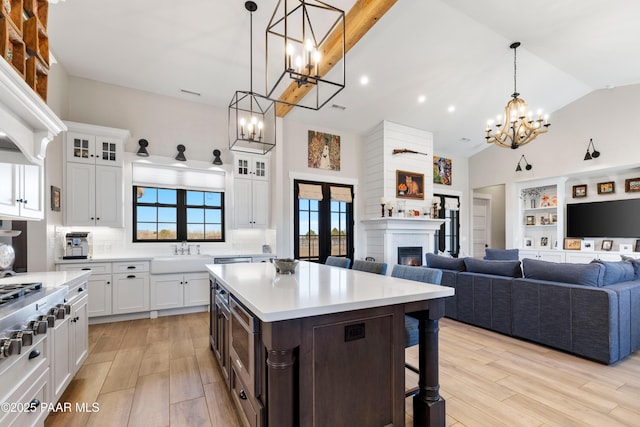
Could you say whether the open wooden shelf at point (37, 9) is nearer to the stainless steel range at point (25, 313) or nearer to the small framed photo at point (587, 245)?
the stainless steel range at point (25, 313)

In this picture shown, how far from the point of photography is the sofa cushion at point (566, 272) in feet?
9.93

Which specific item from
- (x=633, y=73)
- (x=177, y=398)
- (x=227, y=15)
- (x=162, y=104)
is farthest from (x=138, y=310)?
(x=633, y=73)

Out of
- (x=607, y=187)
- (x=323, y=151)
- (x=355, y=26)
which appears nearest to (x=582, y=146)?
(x=607, y=187)

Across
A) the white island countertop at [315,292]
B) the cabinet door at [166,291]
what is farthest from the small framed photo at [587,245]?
A: the cabinet door at [166,291]

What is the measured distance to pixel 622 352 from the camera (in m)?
2.97

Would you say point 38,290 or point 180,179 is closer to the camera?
point 38,290

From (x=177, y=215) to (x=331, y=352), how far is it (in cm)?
447

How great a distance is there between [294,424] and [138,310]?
3864 millimetres

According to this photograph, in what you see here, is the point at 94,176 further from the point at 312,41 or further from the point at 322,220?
the point at 322,220

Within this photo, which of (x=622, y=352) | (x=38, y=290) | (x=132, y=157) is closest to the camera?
(x=38, y=290)

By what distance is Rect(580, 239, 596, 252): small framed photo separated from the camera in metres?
6.37

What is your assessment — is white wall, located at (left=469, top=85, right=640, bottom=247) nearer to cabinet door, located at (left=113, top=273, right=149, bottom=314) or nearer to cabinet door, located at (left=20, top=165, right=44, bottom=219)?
cabinet door, located at (left=113, top=273, right=149, bottom=314)

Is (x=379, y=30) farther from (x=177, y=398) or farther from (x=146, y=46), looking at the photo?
(x=177, y=398)

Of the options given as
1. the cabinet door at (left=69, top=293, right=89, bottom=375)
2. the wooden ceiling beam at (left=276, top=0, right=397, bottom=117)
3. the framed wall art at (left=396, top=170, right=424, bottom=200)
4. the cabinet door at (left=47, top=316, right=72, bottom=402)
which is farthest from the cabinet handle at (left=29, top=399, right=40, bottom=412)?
the framed wall art at (left=396, top=170, right=424, bottom=200)
